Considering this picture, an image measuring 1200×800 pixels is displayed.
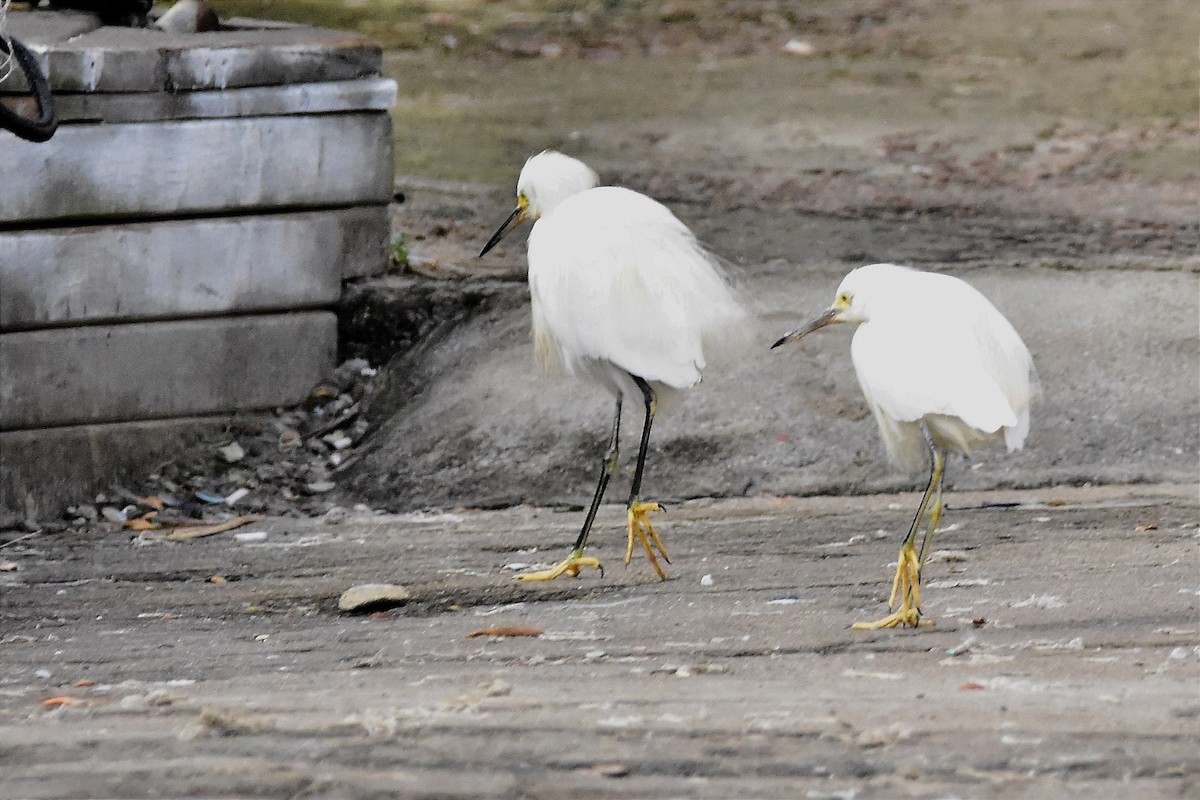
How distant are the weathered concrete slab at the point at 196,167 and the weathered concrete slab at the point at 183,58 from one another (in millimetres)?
153

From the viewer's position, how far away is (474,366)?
6273 mm

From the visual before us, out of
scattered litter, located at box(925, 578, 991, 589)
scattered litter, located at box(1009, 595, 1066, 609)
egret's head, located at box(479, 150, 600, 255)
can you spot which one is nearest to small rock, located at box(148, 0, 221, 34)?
egret's head, located at box(479, 150, 600, 255)

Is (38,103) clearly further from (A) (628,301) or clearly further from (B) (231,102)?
(A) (628,301)

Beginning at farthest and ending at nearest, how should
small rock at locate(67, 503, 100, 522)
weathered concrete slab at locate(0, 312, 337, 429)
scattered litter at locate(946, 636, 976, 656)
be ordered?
small rock at locate(67, 503, 100, 522) < weathered concrete slab at locate(0, 312, 337, 429) < scattered litter at locate(946, 636, 976, 656)

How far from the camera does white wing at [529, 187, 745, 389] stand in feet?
14.5

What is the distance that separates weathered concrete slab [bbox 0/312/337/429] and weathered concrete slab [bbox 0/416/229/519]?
4cm

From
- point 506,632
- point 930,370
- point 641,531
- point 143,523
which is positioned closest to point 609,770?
point 506,632

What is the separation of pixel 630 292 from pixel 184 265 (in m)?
2.24

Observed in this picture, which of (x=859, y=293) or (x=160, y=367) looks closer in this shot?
(x=859, y=293)

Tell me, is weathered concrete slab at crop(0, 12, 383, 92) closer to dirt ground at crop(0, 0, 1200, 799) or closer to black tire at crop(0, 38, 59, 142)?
black tire at crop(0, 38, 59, 142)

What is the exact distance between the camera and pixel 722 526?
5.23 m

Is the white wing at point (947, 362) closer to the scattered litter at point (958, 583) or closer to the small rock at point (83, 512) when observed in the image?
the scattered litter at point (958, 583)

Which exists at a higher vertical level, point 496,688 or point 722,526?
point 496,688

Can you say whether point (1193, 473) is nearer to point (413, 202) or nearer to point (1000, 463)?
point (1000, 463)
